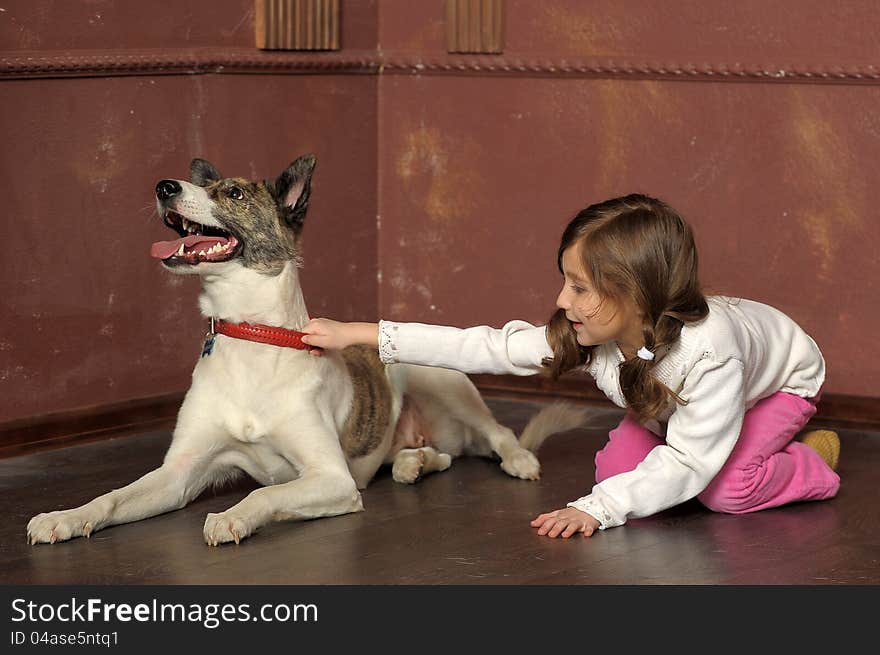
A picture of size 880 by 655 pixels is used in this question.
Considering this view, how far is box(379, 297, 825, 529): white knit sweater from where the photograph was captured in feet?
11.3

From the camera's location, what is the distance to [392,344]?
3617 millimetres

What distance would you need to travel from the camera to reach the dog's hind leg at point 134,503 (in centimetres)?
337

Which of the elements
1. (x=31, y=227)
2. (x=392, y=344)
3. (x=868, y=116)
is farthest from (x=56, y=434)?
(x=868, y=116)

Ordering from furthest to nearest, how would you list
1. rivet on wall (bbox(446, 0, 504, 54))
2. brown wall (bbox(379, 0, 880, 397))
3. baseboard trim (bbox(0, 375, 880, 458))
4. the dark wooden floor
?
rivet on wall (bbox(446, 0, 504, 54))
brown wall (bbox(379, 0, 880, 397))
baseboard trim (bbox(0, 375, 880, 458))
the dark wooden floor

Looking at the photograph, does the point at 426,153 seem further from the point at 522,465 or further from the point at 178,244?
the point at 178,244

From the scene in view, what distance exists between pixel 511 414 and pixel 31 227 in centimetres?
169

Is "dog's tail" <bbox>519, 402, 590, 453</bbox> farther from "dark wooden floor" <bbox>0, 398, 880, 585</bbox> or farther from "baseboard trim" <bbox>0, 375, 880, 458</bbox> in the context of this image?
"baseboard trim" <bbox>0, 375, 880, 458</bbox>

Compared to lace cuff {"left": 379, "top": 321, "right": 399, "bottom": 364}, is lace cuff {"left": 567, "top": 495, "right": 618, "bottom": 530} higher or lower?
lower

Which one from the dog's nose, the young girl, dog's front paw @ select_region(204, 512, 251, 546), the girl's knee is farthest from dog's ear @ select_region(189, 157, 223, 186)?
the girl's knee

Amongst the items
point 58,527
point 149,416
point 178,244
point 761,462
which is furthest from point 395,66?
point 58,527

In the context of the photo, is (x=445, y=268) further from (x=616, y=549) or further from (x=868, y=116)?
(x=616, y=549)

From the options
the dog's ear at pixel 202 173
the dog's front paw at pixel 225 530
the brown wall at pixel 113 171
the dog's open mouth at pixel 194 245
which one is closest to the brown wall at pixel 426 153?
the brown wall at pixel 113 171

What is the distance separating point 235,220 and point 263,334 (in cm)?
29

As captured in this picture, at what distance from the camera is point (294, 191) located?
3.66m
